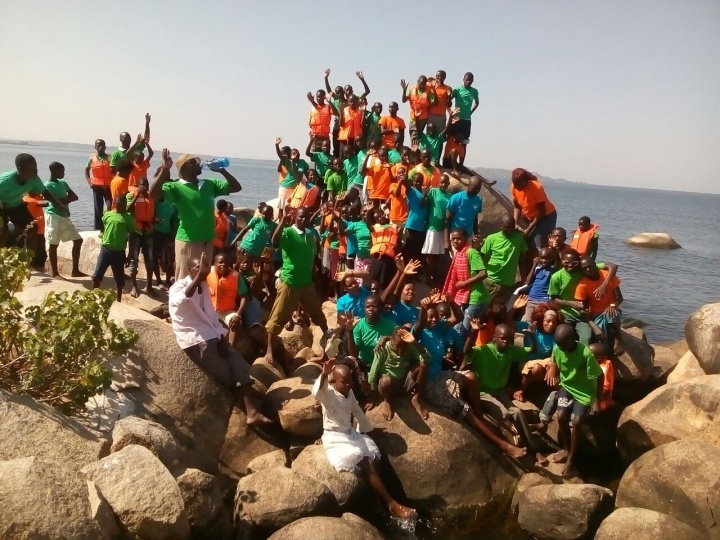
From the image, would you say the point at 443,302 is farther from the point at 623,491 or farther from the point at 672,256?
the point at 672,256

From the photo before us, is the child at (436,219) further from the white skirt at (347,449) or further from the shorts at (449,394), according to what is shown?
the white skirt at (347,449)

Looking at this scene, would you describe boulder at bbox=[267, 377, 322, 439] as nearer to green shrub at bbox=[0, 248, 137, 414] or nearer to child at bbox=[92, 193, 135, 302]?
Result: green shrub at bbox=[0, 248, 137, 414]

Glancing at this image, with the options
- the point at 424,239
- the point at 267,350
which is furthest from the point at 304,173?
the point at 267,350

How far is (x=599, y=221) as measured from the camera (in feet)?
205

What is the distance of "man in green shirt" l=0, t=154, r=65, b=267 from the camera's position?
904cm

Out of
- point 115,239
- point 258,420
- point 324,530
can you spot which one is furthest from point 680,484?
point 115,239

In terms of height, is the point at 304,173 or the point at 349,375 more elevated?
the point at 304,173

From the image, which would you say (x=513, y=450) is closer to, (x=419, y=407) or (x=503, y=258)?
(x=419, y=407)

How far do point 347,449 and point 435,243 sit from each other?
482cm

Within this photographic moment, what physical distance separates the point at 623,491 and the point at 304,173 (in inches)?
351

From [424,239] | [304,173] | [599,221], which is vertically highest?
[304,173]

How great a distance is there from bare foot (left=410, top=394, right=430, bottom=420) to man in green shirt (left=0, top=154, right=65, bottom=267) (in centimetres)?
601

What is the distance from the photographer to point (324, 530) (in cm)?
558

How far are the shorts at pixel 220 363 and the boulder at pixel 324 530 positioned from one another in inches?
81.5
